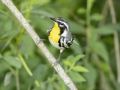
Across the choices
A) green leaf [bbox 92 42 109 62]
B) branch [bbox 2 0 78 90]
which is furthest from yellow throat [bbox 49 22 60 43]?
green leaf [bbox 92 42 109 62]

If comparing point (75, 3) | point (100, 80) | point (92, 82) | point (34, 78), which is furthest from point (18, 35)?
point (75, 3)

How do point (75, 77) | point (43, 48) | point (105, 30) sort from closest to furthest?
point (43, 48) → point (75, 77) → point (105, 30)

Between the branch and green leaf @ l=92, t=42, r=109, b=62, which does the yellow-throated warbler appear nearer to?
the branch

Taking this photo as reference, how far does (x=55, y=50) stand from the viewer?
140 inches

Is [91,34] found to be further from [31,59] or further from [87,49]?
[31,59]

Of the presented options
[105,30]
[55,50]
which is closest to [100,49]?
[105,30]

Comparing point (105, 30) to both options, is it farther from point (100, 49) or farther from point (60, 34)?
point (60, 34)

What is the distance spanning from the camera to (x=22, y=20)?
2242 mm

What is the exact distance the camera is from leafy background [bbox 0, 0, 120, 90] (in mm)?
2533

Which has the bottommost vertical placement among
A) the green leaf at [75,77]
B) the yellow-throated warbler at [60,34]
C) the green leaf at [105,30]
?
the green leaf at [75,77]

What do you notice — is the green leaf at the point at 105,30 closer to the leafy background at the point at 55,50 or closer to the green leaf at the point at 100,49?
the leafy background at the point at 55,50

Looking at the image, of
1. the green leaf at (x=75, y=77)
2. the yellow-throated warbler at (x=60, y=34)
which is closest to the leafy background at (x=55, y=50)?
the green leaf at (x=75, y=77)

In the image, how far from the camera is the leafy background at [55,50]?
2533 mm

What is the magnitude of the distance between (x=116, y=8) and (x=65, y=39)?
6.92ft
